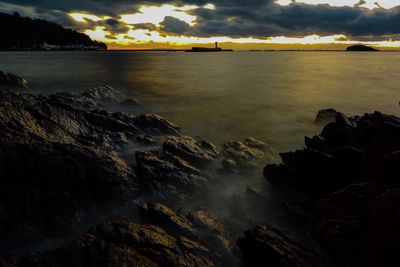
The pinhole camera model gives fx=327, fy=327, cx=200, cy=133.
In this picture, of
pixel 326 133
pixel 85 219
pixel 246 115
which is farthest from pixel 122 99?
pixel 85 219

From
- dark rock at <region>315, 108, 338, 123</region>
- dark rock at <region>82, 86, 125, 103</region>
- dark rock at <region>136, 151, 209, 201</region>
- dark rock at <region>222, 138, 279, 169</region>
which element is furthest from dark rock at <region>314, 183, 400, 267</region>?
dark rock at <region>82, 86, 125, 103</region>

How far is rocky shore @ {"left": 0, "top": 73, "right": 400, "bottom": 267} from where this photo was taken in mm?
7934

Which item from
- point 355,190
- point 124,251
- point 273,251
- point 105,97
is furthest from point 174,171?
point 105,97

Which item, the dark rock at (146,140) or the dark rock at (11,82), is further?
the dark rock at (11,82)

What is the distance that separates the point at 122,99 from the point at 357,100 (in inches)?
1235

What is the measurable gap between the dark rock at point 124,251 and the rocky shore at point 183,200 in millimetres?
30

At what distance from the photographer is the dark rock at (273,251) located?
27.5 ft

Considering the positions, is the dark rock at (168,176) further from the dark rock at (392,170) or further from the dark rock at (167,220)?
the dark rock at (392,170)

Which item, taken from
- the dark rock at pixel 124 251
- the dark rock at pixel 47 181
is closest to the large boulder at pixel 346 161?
the dark rock at pixel 124 251

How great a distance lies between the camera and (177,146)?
1662cm

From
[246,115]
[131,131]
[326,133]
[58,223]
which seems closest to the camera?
[58,223]

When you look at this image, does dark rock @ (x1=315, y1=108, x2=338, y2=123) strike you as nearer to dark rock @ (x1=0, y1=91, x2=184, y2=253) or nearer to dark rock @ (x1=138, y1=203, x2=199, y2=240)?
dark rock @ (x1=0, y1=91, x2=184, y2=253)

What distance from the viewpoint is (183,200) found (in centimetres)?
1291

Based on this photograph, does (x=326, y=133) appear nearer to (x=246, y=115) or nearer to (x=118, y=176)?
(x=118, y=176)
